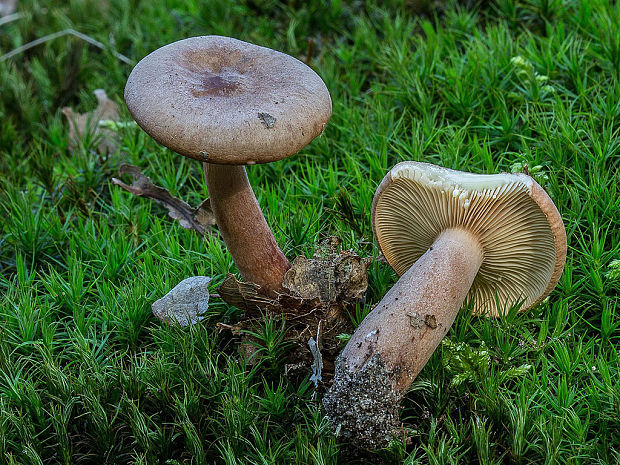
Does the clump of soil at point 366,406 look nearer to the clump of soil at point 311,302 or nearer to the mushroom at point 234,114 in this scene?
the clump of soil at point 311,302

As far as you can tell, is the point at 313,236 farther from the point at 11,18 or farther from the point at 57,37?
the point at 11,18

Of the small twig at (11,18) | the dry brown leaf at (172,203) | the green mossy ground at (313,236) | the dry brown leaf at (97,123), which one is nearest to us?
the green mossy ground at (313,236)

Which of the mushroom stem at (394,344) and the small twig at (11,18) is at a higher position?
the mushroom stem at (394,344)

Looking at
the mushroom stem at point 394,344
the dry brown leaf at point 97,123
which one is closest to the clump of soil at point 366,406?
the mushroom stem at point 394,344

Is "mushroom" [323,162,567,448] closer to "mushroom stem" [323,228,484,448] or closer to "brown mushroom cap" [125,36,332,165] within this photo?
"mushroom stem" [323,228,484,448]

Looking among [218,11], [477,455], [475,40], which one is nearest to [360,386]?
[477,455]

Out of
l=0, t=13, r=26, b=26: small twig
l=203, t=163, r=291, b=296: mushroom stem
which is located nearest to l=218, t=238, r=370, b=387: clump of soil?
l=203, t=163, r=291, b=296: mushroom stem

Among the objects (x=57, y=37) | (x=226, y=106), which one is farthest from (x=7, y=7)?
(x=226, y=106)
